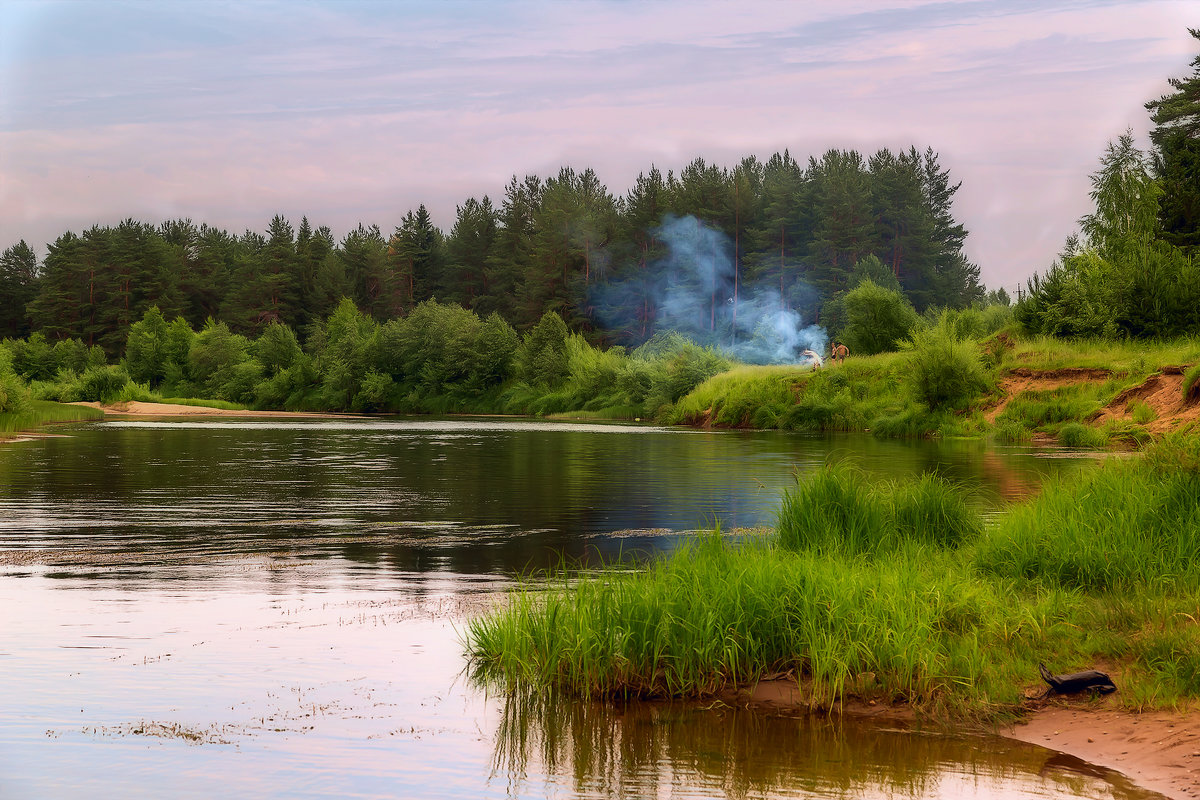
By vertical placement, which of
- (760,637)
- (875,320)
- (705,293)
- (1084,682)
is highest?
(705,293)

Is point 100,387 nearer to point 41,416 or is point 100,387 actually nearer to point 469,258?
point 41,416

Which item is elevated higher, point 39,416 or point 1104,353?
point 1104,353

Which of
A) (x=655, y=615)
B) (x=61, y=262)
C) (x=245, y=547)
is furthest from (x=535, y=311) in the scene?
(x=655, y=615)

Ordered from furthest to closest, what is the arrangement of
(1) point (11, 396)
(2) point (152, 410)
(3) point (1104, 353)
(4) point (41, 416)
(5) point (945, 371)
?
(2) point (152, 410) → (4) point (41, 416) → (1) point (11, 396) → (5) point (945, 371) → (3) point (1104, 353)

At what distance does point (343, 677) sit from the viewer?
342 inches

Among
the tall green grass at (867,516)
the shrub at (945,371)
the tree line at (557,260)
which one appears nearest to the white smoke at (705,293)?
the tree line at (557,260)

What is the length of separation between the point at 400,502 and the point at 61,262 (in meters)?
116

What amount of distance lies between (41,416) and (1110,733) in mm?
57925

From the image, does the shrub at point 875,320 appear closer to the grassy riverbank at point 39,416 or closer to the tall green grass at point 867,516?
the grassy riverbank at point 39,416

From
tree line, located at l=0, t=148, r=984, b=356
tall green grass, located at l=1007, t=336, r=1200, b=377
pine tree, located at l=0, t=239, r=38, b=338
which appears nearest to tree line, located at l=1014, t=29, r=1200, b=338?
tall green grass, located at l=1007, t=336, r=1200, b=377

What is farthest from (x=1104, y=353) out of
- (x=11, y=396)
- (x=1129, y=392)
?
(x=11, y=396)

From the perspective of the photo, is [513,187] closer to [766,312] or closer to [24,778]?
[766,312]

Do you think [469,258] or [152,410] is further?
[469,258]

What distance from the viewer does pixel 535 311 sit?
104m
